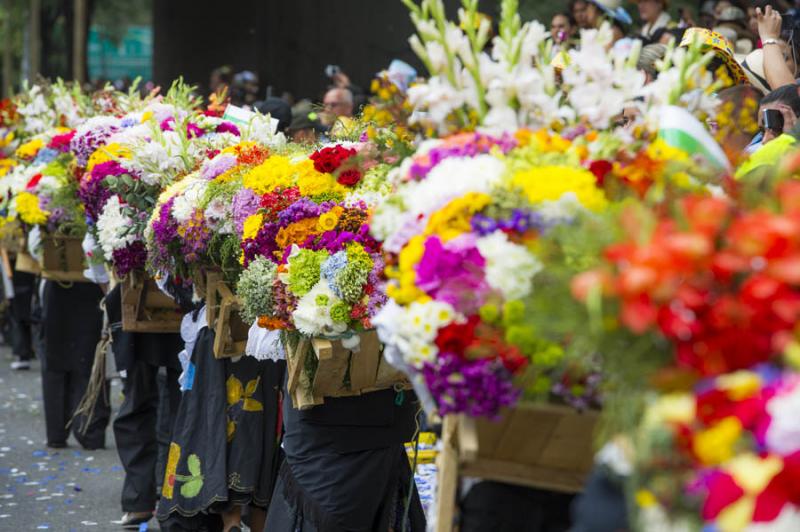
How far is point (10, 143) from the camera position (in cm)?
1223

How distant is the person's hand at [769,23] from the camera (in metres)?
5.93

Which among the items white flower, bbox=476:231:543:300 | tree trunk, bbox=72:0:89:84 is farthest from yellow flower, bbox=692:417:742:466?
tree trunk, bbox=72:0:89:84

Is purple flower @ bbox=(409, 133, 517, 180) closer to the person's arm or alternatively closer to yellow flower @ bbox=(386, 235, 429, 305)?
yellow flower @ bbox=(386, 235, 429, 305)

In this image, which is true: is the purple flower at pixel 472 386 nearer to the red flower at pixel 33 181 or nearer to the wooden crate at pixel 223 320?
the wooden crate at pixel 223 320

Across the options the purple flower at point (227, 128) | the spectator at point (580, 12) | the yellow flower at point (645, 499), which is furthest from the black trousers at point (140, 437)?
the yellow flower at point (645, 499)

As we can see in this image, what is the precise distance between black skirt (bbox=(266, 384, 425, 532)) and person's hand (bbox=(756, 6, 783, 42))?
7.52ft

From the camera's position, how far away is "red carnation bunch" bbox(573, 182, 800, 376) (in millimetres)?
2287

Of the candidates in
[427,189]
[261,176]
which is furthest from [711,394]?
[261,176]

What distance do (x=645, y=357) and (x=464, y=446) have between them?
0.82 meters

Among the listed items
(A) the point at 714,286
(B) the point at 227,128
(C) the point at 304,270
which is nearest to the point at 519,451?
(A) the point at 714,286

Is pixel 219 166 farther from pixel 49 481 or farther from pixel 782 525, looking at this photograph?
pixel 782 525

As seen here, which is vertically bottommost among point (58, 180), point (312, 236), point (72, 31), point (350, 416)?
point (350, 416)

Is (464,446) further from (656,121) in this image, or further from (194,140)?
(194,140)

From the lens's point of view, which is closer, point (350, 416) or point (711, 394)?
point (711, 394)
